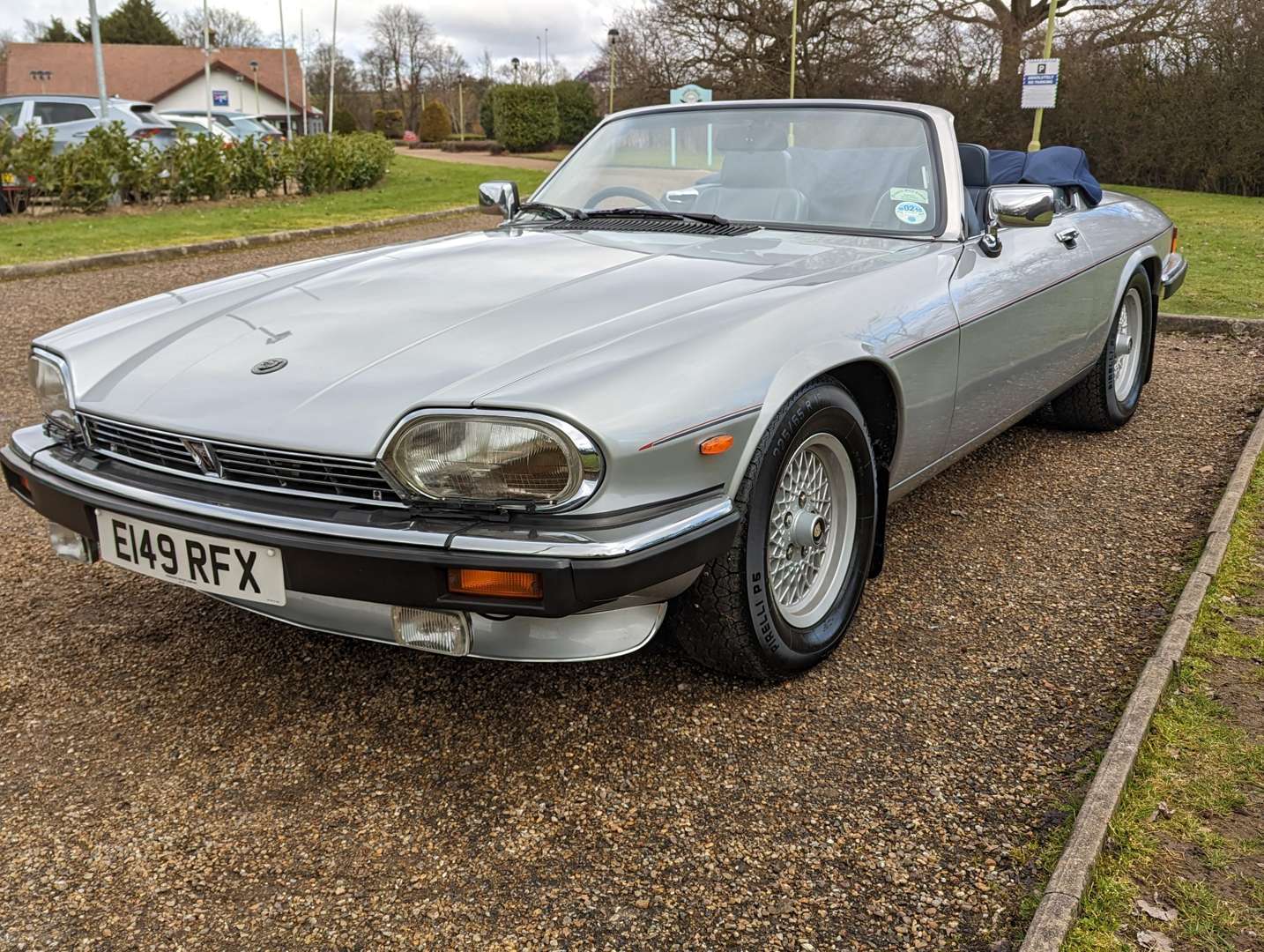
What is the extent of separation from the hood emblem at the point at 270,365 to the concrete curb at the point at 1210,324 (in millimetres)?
6665

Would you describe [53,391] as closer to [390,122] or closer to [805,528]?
[805,528]

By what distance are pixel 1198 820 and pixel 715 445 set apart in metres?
1.21

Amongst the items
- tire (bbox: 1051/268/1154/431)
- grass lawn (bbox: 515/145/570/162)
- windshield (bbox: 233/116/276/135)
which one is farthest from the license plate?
grass lawn (bbox: 515/145/570/162)

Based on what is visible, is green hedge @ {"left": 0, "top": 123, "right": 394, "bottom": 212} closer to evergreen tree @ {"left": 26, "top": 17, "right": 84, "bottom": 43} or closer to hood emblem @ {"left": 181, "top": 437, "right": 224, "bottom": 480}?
hood emblem @ {"left": 181, "top": 437, "right": 224, "bottom": 480}

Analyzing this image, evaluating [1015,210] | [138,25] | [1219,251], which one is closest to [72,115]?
[1219,251]

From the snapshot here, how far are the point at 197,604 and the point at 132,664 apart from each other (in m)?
0.37

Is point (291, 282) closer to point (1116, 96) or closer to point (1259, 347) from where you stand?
point (1259, 347)

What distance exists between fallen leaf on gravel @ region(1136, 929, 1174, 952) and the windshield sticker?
7.13 feet

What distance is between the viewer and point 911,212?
335 cm

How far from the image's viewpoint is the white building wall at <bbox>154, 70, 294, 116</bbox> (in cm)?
5294

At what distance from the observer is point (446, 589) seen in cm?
200

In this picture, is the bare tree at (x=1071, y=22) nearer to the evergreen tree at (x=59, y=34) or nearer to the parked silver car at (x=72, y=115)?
the parked silver car at (x=72, y=115)

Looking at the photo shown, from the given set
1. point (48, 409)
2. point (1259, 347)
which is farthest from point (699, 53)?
point (48, 409)

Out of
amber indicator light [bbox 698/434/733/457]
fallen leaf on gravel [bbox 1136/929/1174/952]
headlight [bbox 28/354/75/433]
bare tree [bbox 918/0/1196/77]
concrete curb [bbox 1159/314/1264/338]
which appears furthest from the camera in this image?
bare tree [bbox 918/0/1196/77]
